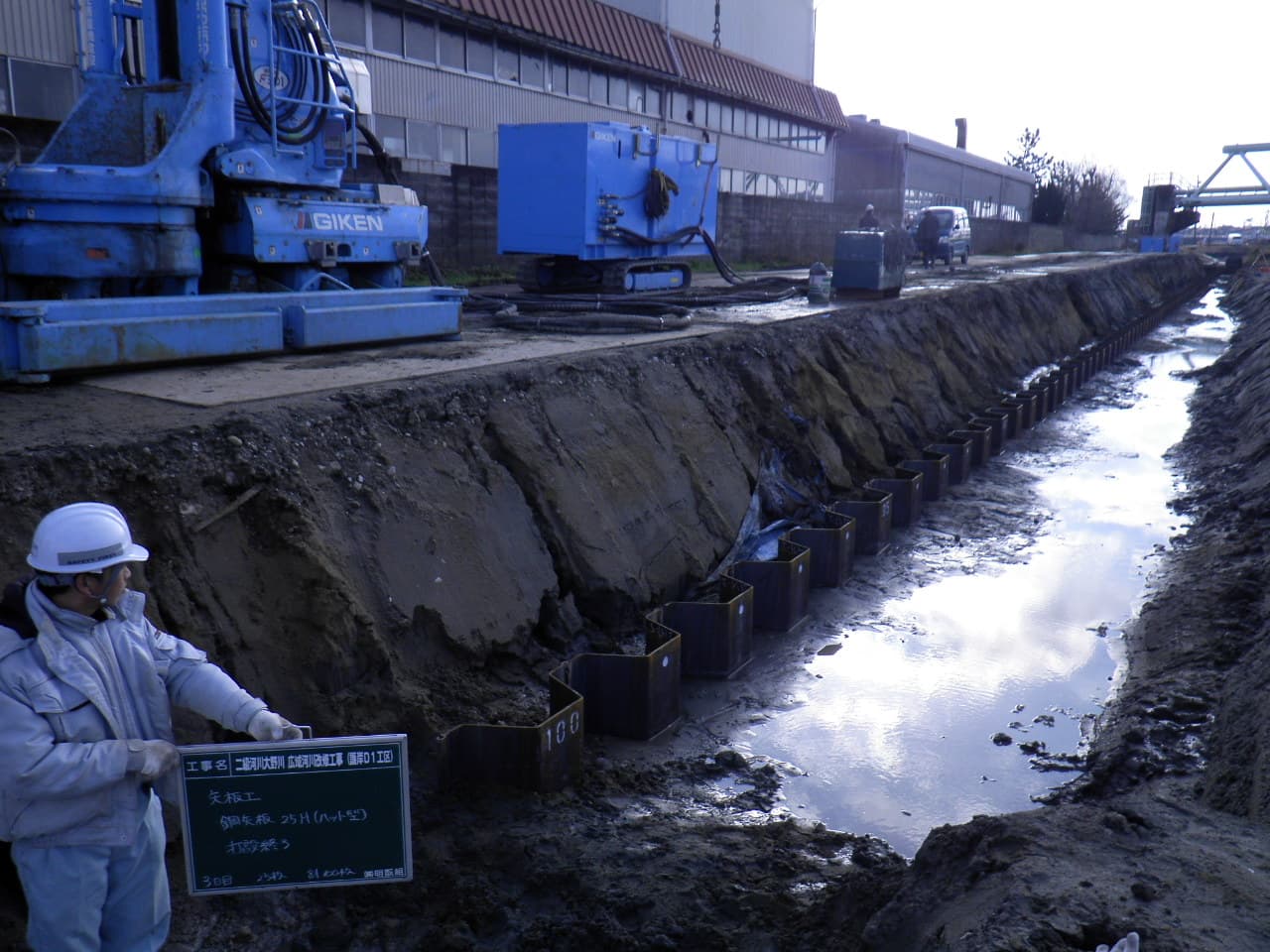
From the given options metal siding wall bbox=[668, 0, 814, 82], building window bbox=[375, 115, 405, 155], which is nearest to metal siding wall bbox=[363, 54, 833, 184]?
building window bbox=[375, 115, 405, 155]

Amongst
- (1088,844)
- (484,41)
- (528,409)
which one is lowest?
(1088,844)

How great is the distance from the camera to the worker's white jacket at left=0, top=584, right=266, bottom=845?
2781 millimetres

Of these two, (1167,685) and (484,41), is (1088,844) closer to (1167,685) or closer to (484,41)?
(1167,685)

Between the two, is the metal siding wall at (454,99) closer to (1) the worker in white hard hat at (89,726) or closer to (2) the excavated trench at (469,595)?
(2) the excavated trench at (469,595)

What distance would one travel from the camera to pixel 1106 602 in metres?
8.82

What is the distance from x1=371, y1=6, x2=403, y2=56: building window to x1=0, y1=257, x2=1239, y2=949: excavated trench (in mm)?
13178

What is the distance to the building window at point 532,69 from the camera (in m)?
23.3

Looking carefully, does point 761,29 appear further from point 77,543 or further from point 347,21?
point 77,543

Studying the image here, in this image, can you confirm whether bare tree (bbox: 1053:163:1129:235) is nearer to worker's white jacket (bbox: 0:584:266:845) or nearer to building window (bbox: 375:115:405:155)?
building window (bbox: 375:115:405:155)

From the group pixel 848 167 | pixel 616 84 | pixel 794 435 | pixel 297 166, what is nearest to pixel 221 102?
pixel 297 166

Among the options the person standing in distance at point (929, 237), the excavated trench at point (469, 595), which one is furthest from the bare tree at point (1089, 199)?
the excavated trench at point (469, 595)

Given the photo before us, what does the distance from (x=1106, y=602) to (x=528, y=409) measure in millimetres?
Answer: 5166

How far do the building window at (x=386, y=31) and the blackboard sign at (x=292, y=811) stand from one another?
18.8 m

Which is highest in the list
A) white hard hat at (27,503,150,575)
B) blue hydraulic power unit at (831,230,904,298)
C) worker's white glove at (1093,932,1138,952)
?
blue hydraulic power unit at (831,230,904,298)
